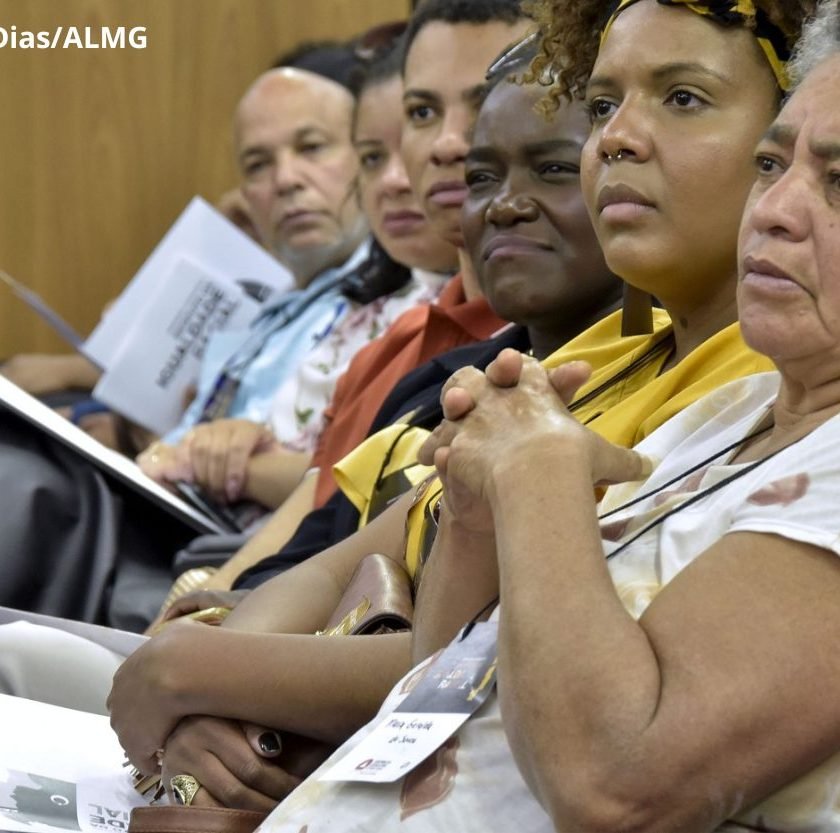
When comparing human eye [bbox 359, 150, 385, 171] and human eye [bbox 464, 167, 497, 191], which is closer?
human eye [bbox 464, 167, 497, 191]

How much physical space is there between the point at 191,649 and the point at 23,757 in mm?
188

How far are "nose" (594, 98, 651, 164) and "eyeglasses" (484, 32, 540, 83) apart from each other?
0.48m

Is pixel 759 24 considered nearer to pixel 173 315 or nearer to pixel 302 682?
pixel 302 682

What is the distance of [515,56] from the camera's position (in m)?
1.99

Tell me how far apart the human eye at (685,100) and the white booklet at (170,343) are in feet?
7.20

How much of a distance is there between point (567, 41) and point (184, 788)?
33.8 inches

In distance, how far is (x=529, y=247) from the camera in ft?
6.00

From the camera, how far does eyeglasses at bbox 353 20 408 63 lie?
11.1 ft

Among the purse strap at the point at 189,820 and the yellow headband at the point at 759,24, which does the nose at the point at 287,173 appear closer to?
the yellow headband at the point at 759,24

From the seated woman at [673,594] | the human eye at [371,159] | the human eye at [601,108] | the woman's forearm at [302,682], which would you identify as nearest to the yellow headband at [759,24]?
the human eye at [601,108]

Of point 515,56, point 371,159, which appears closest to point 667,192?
point 515,56

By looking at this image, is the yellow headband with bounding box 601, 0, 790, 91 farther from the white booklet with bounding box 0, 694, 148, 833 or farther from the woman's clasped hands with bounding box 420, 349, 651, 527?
the white booklet with bounding box 0, 694, 148, 833

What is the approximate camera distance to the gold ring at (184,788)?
1.33 meters

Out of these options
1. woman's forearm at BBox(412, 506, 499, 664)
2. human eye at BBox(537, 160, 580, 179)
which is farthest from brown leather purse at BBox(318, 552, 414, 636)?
human eye at BBox(537, 160, 580, 179)
